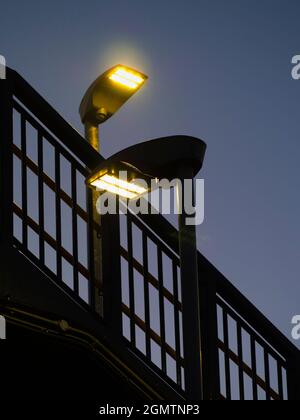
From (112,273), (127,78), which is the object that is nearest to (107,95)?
(127,78)

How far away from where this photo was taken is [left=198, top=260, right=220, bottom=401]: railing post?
293 inches

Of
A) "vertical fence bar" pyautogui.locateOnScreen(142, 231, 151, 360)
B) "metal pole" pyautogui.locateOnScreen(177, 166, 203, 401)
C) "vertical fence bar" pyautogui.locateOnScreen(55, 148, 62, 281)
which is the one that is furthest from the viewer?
"vertical fence bar" pyautogui.locateOnScreen(142, 231, 151, 360)

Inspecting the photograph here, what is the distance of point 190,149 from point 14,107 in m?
1.45

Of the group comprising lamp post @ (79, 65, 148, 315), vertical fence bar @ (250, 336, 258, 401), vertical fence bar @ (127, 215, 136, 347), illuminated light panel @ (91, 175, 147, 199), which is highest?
lamp post @ (79, 65, 148, 315)

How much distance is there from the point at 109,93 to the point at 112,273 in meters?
2.93

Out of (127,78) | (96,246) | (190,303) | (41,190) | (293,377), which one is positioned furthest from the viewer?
(127,78)

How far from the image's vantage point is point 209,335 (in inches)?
297

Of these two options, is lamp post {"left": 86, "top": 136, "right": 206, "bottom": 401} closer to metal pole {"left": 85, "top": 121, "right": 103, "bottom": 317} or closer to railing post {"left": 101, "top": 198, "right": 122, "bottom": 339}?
railing post {"left": 101, "top": 198, "right": 122, "bottom": 339}

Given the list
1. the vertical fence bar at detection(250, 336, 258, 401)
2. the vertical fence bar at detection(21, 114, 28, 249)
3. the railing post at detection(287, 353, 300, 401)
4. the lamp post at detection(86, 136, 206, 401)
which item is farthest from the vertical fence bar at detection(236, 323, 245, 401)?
the vertical fence bar at detection(21, 114, 28, 249)

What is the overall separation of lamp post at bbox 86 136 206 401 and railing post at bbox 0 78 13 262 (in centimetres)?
60

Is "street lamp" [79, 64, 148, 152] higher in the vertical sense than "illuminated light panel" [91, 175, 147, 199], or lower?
higher

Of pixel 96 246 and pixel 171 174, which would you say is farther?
pixel 96 246

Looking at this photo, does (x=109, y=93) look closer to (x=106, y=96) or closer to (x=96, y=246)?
(x=106, y=96)

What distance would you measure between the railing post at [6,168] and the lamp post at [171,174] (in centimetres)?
60
